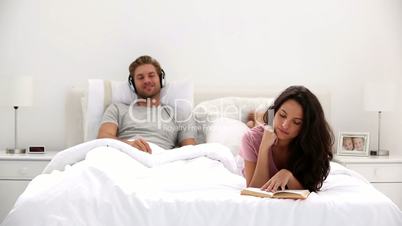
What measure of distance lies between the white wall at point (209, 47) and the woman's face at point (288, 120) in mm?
1751

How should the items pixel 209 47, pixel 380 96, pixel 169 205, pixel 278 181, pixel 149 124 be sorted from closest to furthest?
pixel 169 205
pixel 278 181
pixel 149 124
pixel 380 96
pixel 209 47

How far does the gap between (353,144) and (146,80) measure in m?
1.42

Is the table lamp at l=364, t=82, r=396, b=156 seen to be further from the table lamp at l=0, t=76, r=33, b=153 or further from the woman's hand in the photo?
the table lamp at l=0, t=76, r=33, b=153

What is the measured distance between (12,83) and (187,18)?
1.23 metres

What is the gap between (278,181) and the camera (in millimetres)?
2096

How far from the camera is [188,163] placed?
106 inches

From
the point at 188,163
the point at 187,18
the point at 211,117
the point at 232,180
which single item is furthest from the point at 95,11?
the point at 232,180

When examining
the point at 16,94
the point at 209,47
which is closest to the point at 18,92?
the point at 16,94

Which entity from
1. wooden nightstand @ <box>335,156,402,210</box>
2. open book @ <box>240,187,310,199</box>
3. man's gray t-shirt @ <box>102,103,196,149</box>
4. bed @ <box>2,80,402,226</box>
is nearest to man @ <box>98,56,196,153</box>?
man's gray t-shirt @ <box>102,103,196,149</box>

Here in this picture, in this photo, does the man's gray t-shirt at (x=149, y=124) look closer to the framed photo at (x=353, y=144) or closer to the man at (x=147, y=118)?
the man at (x=147, y=118)

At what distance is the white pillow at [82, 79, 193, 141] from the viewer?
3488mm

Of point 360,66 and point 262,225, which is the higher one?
point 360,66

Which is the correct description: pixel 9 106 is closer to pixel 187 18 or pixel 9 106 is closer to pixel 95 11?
pixel 95 11

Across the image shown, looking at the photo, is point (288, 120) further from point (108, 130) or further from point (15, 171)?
point (15, 171)
